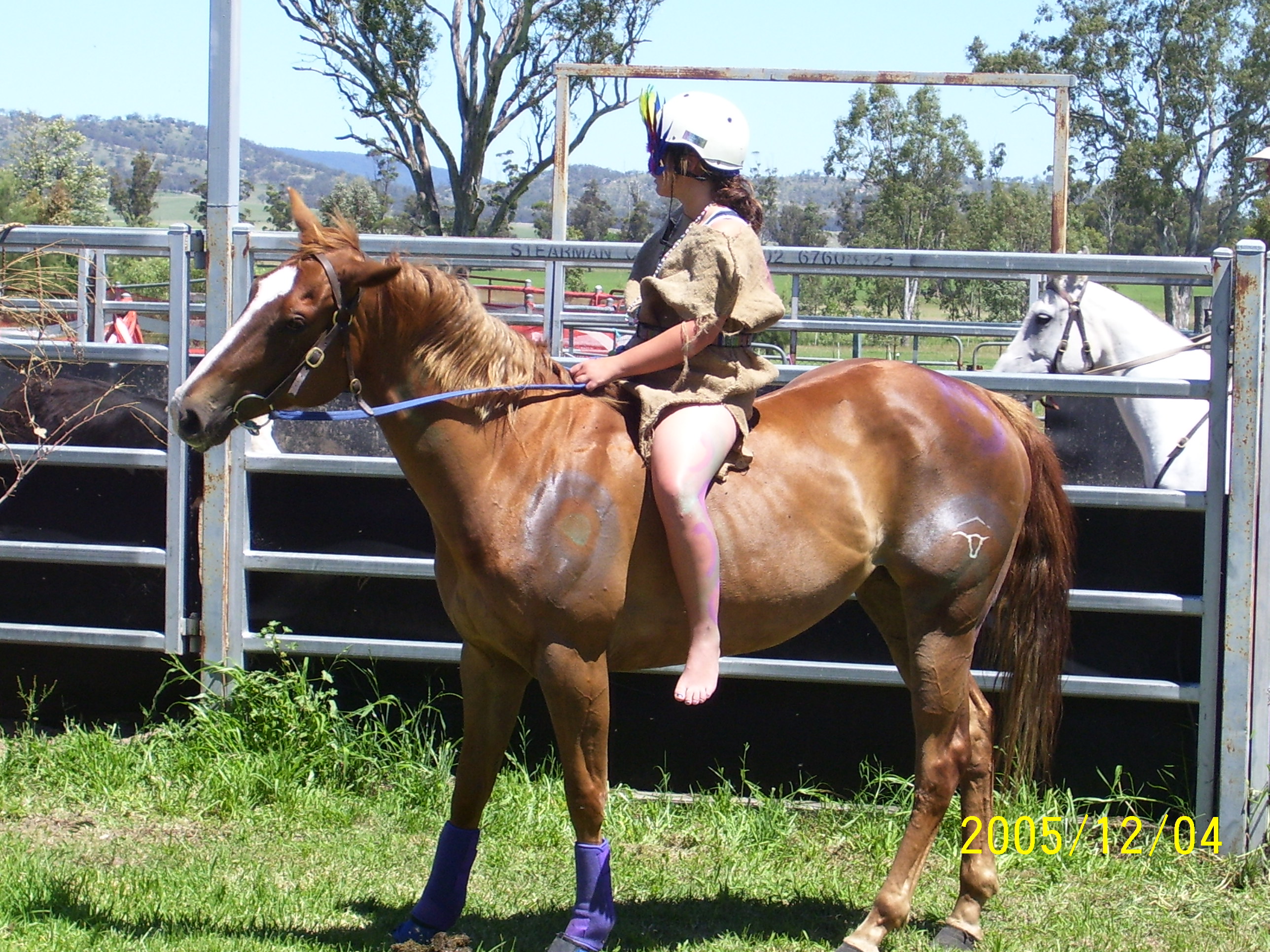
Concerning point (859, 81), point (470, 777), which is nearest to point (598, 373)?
point (470, 777)

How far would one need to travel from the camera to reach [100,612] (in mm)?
5078

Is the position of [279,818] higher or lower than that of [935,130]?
lower

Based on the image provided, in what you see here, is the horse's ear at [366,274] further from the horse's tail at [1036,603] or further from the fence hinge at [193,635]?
the fence hinge at [193,635]

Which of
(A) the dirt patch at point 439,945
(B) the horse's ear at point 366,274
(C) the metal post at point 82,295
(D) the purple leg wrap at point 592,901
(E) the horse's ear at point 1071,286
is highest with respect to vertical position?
(E) the horse's ear at point 1071,286

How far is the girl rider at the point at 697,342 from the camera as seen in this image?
3.36 m

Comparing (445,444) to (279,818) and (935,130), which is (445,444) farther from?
(935,130)

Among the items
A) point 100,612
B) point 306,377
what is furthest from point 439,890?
point 100,612

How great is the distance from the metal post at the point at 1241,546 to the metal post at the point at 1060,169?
4.54 m

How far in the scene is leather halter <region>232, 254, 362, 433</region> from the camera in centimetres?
321

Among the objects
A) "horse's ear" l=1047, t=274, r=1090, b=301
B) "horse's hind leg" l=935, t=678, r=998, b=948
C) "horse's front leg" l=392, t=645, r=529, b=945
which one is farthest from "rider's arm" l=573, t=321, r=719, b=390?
"horse's ear" l=1047, t=274, r=1090, b=301

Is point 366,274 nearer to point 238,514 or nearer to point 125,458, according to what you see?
point 238,514

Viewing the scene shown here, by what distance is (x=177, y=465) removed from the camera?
16.0ft

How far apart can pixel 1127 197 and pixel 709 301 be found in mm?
43501

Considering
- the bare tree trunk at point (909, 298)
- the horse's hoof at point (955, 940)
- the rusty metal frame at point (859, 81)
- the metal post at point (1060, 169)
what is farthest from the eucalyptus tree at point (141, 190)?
the horse's hoof at point (955, 940)
